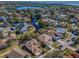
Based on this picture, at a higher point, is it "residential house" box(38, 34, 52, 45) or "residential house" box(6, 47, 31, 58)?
"residential house" box(38, 34, 52, 45)

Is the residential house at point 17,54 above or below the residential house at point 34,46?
below

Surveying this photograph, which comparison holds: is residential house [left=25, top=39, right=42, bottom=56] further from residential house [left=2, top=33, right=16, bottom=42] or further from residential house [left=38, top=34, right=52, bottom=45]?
residential house [left=2, top=33, right=16, bottom=42]

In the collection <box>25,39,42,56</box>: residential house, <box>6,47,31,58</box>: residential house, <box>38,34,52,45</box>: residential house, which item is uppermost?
<box>38,34,52,45</box>: residential house

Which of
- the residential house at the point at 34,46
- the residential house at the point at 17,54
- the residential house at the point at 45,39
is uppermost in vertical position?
the residential house at the point at 45,39

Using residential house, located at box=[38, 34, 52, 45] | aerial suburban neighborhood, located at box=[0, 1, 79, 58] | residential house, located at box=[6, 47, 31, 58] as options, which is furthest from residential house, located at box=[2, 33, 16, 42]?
→ residential house, located at box=[38, 34, 52, 45]

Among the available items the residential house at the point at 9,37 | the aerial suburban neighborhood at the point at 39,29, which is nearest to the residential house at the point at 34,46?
the aerial suburban neighborhood at the point at 39,29

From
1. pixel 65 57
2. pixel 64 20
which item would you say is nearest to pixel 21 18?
pixel 64 20

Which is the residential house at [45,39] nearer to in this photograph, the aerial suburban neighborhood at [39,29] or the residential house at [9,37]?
the aerial suburban neighborhood at [39,29]

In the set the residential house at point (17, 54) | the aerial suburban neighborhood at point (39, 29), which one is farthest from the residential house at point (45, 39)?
the residential house at point (17, 54)
